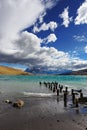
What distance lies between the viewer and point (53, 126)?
13.3 metres

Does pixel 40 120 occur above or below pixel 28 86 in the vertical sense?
below

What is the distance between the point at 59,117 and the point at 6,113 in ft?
13.7

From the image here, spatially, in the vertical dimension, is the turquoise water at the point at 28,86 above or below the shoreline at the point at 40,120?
above

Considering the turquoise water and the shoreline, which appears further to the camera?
the turquoise water

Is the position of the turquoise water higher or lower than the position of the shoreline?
higher

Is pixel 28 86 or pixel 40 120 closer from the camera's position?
pixel 40 120

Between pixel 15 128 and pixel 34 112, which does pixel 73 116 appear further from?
pixel 15 128

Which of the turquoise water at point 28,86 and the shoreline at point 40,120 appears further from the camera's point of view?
the turquoise water at point 28,86

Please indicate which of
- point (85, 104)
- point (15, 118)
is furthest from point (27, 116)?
point (85, 104)

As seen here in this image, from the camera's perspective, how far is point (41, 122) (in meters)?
14.2

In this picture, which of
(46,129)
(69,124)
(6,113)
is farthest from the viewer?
(6,113)

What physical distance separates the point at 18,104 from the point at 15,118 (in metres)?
4.80

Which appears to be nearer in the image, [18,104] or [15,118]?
[15,118]

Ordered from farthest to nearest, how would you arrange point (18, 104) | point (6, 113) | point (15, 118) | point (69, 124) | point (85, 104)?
point (85, 104), point (18, 104), point (6, 113), point (15, 118), point (69, 124)
